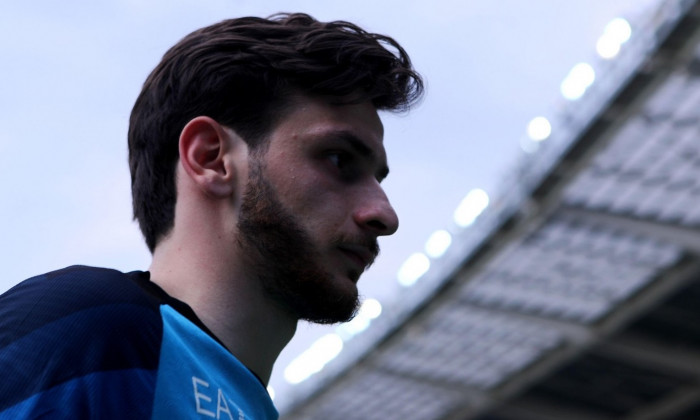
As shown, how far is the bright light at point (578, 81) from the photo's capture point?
19.0 m

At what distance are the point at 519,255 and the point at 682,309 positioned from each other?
3.58m

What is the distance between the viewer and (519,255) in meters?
24.4

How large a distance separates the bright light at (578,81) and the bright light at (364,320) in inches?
386

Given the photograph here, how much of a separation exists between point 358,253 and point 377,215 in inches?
3.0

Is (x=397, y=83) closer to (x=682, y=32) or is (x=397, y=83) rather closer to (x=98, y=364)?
(x=98, y=364)

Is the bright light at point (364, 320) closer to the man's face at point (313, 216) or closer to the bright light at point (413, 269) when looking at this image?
the bright light at point (413, 269)

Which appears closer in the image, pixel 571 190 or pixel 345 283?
pixel 345 283

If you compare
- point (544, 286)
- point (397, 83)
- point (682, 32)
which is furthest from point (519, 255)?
point (397, 83)

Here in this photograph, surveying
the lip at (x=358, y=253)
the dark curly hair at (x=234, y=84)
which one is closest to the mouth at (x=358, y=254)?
the lip at (x=358, y=253)

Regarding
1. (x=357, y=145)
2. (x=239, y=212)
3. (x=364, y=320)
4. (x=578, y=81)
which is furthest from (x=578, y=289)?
(x=239, y=212)

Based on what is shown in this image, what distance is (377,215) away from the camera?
235 centimetres

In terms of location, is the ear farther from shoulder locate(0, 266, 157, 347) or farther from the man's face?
shoulder locate(0, 266, 157, 347)

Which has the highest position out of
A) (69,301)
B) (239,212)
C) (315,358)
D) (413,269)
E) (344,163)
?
(344,163)

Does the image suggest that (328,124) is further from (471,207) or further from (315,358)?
(315,358)
